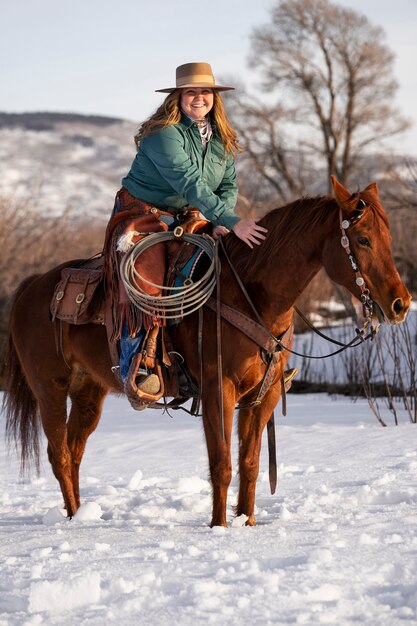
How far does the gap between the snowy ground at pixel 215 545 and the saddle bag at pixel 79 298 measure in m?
1.13

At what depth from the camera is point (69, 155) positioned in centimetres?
11900

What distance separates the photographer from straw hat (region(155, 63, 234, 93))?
4801mm

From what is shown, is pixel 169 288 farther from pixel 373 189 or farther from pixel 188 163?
pixel 373 189

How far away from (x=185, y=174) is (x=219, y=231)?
0.36m

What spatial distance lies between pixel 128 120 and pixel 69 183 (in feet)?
154

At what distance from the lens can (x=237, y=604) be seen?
329 centimetres

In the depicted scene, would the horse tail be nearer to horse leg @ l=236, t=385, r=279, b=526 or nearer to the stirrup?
the stirrup

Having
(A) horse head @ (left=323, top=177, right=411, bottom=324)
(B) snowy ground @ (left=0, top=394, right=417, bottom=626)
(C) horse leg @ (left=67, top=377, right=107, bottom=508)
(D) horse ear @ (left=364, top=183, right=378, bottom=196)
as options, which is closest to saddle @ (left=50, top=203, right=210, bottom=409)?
(C) horse leg @ (left=67, top=377, right=107, bottom=508)

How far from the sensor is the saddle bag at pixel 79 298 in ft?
17.5

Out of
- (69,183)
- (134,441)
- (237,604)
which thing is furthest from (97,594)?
(69,183)

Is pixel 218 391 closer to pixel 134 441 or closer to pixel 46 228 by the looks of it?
pixel 134 441

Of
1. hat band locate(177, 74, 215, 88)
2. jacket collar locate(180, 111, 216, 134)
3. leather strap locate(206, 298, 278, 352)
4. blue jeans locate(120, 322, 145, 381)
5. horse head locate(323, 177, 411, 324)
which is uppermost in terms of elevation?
hat band locate(177, 74, 215, 88)

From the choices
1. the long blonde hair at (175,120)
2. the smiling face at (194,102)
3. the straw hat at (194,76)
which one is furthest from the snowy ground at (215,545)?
the straw hat at (194,76)

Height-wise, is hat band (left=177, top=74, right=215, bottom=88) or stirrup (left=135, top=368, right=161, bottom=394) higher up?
hat band (left=177, top=74, right=215, bottom=88)
